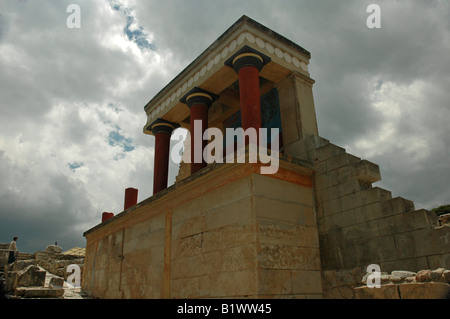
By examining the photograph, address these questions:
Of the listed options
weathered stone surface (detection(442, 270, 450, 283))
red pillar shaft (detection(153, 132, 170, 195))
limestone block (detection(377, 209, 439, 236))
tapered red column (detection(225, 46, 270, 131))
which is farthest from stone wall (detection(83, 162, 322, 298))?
red pillar shaft (detection(153, 132, 170, 195))

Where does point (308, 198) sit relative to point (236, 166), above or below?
below

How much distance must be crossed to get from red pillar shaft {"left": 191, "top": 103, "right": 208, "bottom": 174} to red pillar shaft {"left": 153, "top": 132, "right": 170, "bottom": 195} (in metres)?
2.46

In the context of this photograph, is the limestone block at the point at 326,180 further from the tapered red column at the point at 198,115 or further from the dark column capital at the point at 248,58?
the tapered red column at the point at 198,115

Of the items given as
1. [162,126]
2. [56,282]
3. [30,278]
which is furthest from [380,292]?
[56,282]

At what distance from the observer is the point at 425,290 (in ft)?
11.2

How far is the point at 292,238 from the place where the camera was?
663 centimetres

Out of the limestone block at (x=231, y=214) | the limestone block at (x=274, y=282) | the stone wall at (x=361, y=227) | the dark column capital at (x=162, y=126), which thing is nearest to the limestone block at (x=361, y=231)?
the stone wall at (x=361, y=227)

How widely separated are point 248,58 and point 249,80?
661 millimetres

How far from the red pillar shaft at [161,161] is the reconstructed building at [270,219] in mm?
2095

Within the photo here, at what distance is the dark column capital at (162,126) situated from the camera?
521 inches

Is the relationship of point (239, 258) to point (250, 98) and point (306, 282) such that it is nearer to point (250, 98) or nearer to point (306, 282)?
point (306, 282)
